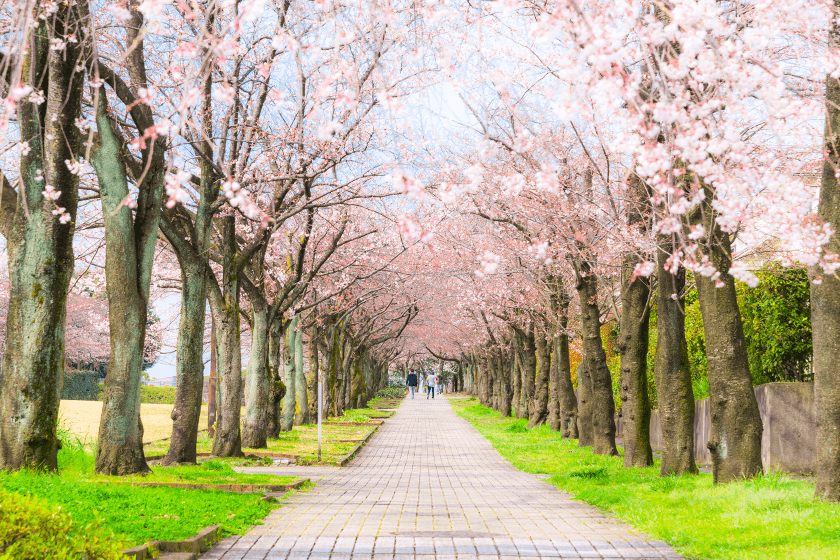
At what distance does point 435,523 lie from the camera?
8.23 m

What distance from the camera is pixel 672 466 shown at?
11.5 m

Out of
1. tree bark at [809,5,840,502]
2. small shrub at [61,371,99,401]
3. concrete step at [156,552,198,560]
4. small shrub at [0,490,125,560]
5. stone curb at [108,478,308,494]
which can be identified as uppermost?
tree bark at [809,5,840,502]

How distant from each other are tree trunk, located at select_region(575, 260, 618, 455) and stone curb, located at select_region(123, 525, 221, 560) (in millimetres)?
11569

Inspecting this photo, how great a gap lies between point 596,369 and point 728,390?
25.0 feet

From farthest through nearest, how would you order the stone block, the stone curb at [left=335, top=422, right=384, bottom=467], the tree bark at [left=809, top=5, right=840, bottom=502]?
the stone curb at [left=335, top=422, right=384, bottom=467] < the stone block < the tree bark at [left=809, top=5, right=840, bottom=502]

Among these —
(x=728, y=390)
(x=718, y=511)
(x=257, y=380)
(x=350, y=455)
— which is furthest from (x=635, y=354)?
(x=257, y=380)

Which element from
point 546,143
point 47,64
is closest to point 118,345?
point 47,64

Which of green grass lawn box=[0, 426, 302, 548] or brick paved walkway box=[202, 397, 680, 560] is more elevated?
green grass lawn box=[0, 426, 302, 548]

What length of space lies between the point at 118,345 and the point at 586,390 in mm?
12712

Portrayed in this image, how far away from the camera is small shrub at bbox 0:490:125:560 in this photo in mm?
4320

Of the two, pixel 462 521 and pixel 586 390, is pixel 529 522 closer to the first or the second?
pixel 462 521

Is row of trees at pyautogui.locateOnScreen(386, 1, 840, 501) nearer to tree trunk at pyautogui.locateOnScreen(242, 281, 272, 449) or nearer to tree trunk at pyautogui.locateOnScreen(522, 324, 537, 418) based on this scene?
tree trunk at pyautogui.locateOnScreen(522, 324, 537, 418)

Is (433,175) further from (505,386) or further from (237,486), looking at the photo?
(505,386)

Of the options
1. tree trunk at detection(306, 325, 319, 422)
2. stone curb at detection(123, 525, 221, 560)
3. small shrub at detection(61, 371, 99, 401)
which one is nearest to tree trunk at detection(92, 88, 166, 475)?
stone curb at detection(123, 525, 221, 560)
